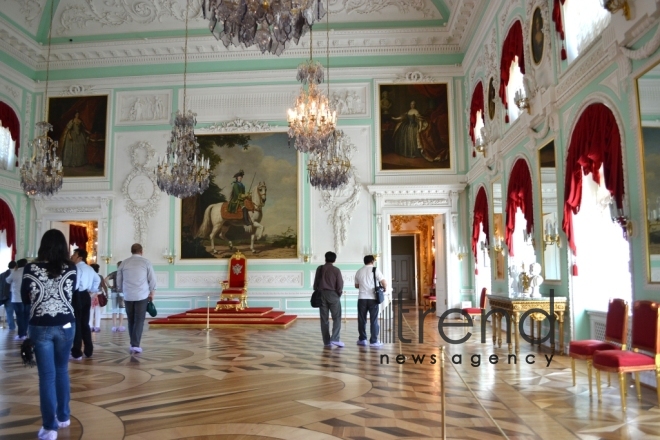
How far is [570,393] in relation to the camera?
16.0 ft

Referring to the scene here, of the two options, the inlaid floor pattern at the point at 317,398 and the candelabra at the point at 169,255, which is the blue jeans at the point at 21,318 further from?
the candelabra at the point at 169,255

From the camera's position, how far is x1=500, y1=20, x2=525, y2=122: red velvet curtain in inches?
345

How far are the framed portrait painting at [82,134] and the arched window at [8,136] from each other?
34.7 inches

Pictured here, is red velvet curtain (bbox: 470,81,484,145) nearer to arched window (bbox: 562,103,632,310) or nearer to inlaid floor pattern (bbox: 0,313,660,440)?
arched window (bbox: 562,103,632,310)

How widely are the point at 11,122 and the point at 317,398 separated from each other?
13019mm

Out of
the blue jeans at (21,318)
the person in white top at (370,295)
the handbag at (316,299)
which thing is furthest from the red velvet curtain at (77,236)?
the person in white top at (370,295)

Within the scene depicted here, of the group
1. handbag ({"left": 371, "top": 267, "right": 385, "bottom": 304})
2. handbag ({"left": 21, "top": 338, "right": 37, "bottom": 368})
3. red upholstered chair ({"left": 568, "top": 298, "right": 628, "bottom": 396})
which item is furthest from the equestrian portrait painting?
handbag ({"left": 21, "top": 338, "right": 37, "bottom": 368})

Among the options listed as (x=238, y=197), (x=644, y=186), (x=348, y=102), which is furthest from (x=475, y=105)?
(x=644, y=186)

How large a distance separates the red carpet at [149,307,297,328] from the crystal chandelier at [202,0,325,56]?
683 centimetres

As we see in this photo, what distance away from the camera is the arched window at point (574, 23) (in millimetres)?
6629

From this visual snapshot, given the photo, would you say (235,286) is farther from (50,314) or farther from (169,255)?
(50,314)

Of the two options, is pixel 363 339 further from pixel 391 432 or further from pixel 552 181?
pixel 391 432

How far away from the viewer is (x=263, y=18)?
206 inches

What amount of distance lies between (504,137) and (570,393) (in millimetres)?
5960
